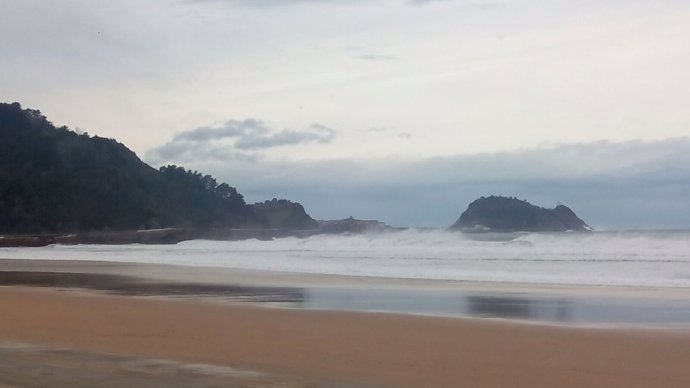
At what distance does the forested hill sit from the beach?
212 ft

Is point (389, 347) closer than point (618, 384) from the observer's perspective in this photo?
No

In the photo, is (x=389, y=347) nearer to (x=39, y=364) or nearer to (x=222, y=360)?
(x=222, y=360)

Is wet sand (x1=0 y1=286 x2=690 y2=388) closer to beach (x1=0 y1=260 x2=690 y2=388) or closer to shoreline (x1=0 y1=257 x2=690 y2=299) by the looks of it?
beach (x1=0 y1=260 x2=690 y2=388)

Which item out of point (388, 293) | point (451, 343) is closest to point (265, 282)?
point (388, 293)

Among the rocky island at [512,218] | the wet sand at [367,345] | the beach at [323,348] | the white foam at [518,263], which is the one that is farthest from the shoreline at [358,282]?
the rocky island at [512,218]

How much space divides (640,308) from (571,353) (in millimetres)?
6485

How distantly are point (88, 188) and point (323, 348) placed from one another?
256 ft

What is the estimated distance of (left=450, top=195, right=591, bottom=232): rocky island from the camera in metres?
94.2

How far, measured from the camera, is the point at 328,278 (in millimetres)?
26438

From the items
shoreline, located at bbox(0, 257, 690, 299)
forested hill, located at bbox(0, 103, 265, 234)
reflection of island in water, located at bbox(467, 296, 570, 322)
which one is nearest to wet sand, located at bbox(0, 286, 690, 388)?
reflection of island in water, located at bbox(467, 296, 570, 322)

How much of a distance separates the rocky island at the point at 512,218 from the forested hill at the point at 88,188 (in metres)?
25.0

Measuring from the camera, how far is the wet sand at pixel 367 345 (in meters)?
9.59

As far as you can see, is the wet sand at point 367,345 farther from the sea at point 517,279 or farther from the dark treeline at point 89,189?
the dark treeline at point 89,189

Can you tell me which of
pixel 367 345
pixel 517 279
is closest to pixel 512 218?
pixel 517 279
